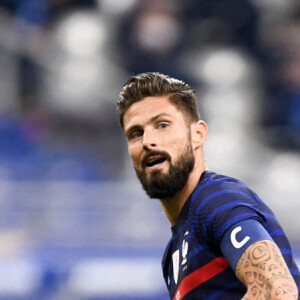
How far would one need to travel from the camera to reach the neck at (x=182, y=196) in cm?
190

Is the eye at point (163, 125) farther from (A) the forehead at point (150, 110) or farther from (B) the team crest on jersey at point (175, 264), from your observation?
(B) the team crest on jersey at point (175, 264)

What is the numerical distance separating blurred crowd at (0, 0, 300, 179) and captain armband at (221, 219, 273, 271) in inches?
215

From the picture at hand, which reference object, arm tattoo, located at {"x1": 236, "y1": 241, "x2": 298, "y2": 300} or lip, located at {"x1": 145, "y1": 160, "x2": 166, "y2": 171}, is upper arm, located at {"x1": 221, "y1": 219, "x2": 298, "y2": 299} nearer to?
arm tattoo, located at {"x1": 236, "y1": 241, "x2": 298, "y2": 300}

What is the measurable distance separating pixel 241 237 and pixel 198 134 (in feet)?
2.25

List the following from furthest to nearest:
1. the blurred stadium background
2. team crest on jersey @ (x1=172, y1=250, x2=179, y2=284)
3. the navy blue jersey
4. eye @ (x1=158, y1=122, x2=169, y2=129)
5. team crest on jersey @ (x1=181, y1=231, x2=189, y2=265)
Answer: the blurred stadium background → eye @ (x1=158, y1=122, x2=169, y2=129) → team crest on jersey @ (x1=172, y1=250, x2=179, y2=284) → team crest on jersey @ (x1=181, y1=231, x2=189, y2=265) → the navy blue jersey

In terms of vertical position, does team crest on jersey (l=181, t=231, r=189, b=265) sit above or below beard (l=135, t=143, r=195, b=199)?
below

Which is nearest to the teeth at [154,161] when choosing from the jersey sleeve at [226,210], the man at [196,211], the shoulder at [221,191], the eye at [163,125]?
the man at [196,211]

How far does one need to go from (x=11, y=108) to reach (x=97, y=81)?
1174 millimetres

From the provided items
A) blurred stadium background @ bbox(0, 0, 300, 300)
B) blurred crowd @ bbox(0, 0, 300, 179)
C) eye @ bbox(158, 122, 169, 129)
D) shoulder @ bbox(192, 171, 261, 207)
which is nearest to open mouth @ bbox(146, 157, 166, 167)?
eye @ bbox(158, 122, 169, 129)

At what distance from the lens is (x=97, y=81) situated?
7543 mm

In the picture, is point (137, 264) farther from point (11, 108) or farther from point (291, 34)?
point (291, 34)

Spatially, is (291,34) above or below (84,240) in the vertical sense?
above

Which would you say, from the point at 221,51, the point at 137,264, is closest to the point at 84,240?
the point at 137,264

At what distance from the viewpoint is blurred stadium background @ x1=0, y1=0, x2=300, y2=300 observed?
16.0ft
